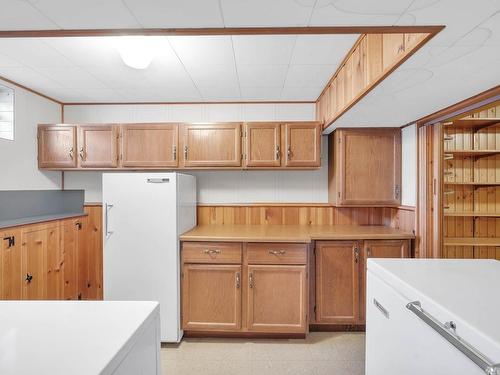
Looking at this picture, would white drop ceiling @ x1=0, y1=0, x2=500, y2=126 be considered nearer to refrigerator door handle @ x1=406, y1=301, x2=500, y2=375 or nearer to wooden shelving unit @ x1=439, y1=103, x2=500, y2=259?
wooden shelving unit @ x1=439, y1=103, x2=500, y2=259

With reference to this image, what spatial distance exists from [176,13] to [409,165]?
7.51ft

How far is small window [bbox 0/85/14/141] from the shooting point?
243 cm

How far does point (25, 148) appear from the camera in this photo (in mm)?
2578

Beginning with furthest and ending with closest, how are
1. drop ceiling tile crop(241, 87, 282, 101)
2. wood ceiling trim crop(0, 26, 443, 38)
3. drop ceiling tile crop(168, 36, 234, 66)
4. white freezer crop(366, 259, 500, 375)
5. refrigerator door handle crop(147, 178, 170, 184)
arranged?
drop ceiling tile crop(241, 87, 282, 101)
refrigerator door handle crop(147, 178, 170, 184)
drop ceiling tile crop(168, 36, 234, 66)
wood ceiling trim crop(0, 26, 443, 38)
white freezer crop(366, 259, 500, 375)

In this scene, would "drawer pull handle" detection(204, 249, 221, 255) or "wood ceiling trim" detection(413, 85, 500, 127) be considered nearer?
"wood ceiling trim" detection(413, 85, 500, 127)

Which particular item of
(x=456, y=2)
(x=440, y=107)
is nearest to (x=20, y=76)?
(x=456, y=2)

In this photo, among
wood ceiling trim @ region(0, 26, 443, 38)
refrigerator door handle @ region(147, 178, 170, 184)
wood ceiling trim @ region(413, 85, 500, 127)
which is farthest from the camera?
refrigerator door handle @ region(147, 178, 170, 184)

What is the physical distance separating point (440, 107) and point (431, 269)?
48.1 inches

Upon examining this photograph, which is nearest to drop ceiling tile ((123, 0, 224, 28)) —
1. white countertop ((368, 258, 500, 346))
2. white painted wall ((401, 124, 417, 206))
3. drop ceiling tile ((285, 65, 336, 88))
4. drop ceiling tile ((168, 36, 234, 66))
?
drop ceiling tile ((168, 36, 234, 66))

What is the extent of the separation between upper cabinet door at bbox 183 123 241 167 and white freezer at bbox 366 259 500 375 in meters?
1.58

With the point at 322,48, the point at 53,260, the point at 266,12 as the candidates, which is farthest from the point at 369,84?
the point at 53,260

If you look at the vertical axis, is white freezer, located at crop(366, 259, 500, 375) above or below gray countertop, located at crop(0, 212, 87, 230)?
below

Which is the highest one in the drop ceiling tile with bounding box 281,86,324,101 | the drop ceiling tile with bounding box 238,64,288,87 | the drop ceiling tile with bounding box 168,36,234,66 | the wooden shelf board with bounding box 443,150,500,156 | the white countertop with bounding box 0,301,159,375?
the drop ceiling tile with bounding box 168,36,234,66

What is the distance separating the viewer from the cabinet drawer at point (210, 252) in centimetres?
229
